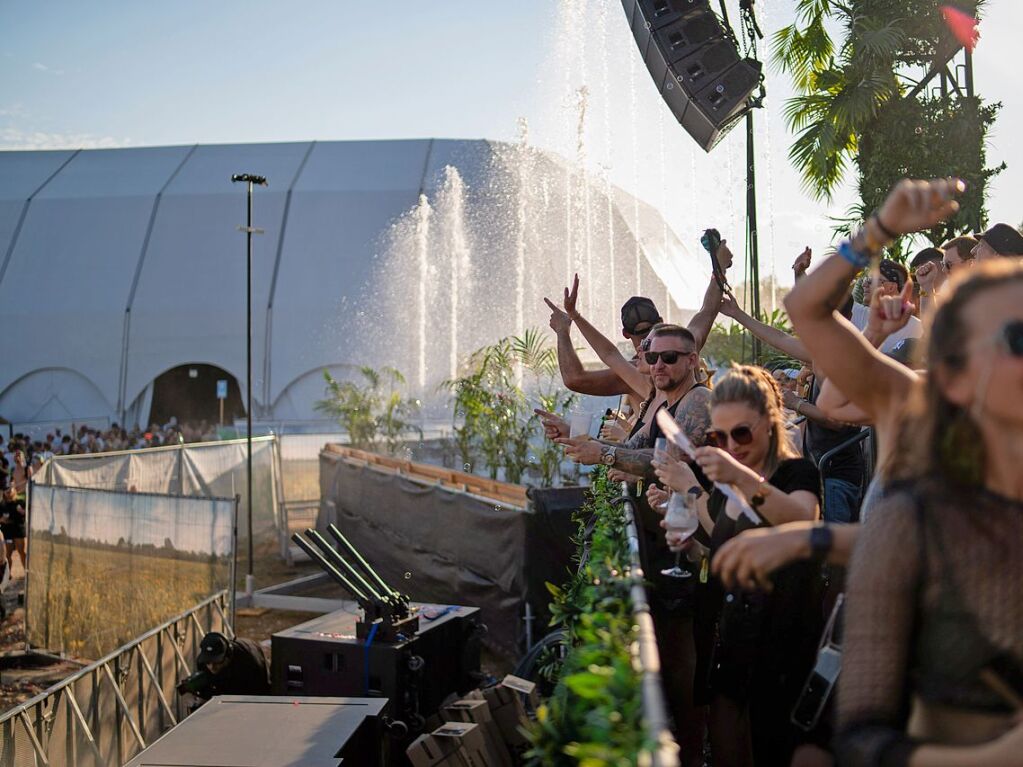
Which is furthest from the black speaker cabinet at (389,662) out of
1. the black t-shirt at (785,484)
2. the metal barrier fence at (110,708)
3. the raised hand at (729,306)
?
the black t-shirt at (785,484)

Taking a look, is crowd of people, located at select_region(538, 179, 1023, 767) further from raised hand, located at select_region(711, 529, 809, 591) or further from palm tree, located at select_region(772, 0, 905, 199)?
palm tree, located at select_region(772, 0, 905, 199)

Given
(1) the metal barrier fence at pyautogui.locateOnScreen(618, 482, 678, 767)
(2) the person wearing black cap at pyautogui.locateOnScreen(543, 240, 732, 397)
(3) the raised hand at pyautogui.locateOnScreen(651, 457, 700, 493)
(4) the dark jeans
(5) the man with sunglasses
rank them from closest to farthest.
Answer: (1) the metal barrier fence at pyautogui.locateOnScreen(618, 482, 678, 767)
(3) the raised hand at pyautogui.locateOnScreen(651, 457, 700, 493)
(5) the man with sunglasses
(4) the dark jeans
(2) the person wearing black cap at pyautogui.locateOnScreen(543, 240, 732, 397)

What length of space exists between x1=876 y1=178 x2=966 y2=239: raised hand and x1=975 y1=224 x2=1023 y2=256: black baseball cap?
108 inches

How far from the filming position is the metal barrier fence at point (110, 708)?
18.4 feet

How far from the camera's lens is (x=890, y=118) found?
1346 cm

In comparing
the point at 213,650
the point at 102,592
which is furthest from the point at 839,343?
the point at 102,592

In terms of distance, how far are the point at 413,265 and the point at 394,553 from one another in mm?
31785

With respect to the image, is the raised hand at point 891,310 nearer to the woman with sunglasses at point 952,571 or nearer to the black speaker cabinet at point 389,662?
the woman with sunglasses at point 952,571

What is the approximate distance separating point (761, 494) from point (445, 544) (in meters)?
8.96

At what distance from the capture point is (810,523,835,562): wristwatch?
2.04 m

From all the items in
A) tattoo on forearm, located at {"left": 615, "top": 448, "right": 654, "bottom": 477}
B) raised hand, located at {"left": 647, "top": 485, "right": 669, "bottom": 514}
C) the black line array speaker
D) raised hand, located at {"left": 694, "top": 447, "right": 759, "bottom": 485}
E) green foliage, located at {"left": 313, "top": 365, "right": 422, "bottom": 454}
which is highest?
the black line array speaker

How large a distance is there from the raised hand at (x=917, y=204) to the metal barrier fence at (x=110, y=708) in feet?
16.5

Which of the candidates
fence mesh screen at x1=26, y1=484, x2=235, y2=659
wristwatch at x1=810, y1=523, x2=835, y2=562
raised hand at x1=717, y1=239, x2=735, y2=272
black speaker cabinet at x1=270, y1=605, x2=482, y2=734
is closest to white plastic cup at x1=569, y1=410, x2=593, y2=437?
raised hand at x1=717, y1=239, x2=735, y2=272

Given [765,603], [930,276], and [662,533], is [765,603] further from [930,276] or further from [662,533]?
[930,276]
